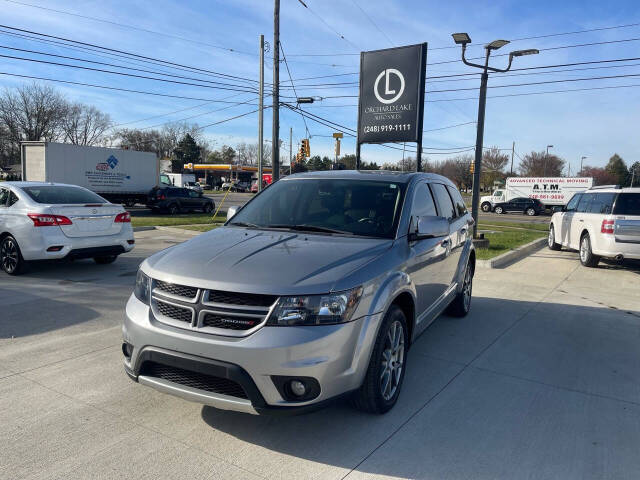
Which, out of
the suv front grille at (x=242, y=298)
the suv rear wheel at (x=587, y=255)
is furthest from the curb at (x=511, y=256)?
the suv front grille at (x=242, y=298)

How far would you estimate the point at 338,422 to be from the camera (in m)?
3.27

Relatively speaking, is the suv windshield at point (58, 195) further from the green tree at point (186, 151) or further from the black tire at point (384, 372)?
the green tree at point (186, 151)

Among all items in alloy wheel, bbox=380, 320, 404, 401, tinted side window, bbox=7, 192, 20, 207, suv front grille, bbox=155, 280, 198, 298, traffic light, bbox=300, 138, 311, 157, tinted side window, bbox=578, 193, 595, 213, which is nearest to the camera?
suv front grille, bbox=155, 280, 198, 298

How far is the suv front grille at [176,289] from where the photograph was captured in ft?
9.34

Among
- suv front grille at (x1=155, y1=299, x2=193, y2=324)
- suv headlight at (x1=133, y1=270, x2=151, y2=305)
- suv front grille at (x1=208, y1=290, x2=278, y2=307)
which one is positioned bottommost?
suv front grille at (x1=155, y1=299, x2=193, y2=324)

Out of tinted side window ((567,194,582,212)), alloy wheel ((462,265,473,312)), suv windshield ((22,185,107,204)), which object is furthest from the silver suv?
tinted side window ((567,194,582,212))

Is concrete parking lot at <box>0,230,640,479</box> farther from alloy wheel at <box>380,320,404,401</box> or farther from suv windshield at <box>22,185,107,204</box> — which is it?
suv windshield at <box>22,185,107,204</box>

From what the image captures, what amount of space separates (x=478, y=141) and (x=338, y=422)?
12403 millimetres

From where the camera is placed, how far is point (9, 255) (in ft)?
26.1

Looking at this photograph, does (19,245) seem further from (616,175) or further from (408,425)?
(616,175)

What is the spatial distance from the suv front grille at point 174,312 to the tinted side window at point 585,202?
34.5 feet

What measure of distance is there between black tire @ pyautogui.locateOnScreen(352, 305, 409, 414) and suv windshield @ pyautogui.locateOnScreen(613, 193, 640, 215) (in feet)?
25.9

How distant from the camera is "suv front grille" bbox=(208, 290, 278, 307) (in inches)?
107

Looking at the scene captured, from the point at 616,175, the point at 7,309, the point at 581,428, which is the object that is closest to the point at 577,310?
the point at 581,428
